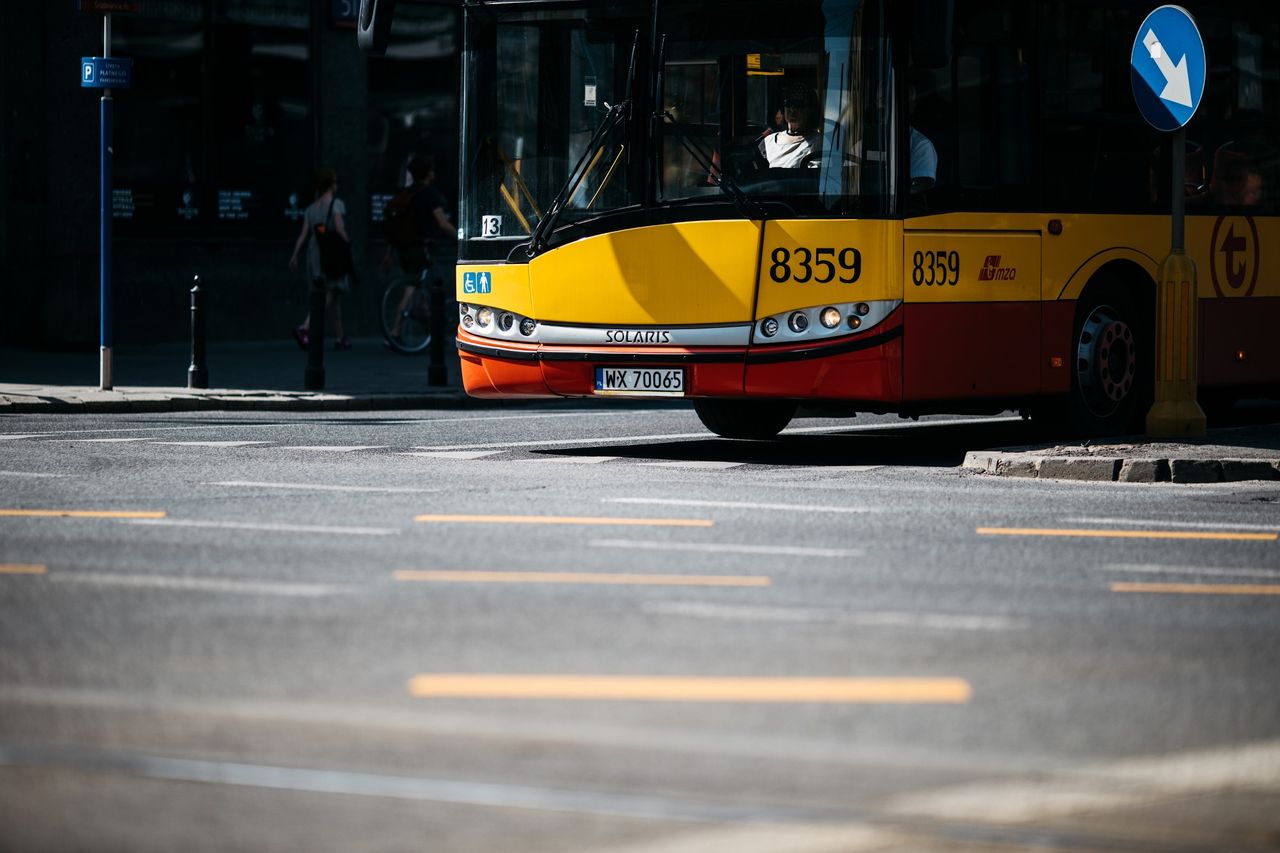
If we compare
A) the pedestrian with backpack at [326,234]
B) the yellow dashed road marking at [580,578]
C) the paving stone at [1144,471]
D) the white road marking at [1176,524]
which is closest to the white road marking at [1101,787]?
the yellow dashed road marking at [580,578]

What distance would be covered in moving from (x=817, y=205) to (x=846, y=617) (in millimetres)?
6393

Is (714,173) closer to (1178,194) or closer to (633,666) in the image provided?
(1178,194)

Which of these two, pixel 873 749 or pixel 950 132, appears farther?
pixel 950 132

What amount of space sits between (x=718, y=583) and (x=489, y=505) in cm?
284

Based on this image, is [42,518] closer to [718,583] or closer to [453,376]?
[718,583]

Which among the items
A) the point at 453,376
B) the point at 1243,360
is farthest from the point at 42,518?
the point at 453,376

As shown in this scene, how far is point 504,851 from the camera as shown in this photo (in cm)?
468

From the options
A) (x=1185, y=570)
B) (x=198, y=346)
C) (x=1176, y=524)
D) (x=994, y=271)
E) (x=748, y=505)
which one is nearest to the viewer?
(x=1185, y=570)

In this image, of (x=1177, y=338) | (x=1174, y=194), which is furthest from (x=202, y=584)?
(x=1174, y=194)

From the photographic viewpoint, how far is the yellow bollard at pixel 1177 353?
14.0 metres

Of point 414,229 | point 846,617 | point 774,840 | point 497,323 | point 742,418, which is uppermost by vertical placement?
point 414,229

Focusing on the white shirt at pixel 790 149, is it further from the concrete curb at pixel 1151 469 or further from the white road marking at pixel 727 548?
the white road marking at pixel 727 548

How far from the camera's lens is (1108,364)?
50.1 feet

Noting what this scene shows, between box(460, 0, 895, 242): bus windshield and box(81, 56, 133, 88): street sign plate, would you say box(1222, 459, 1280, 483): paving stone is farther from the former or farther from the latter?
box(81, 56, 133, 88): street sign plate
